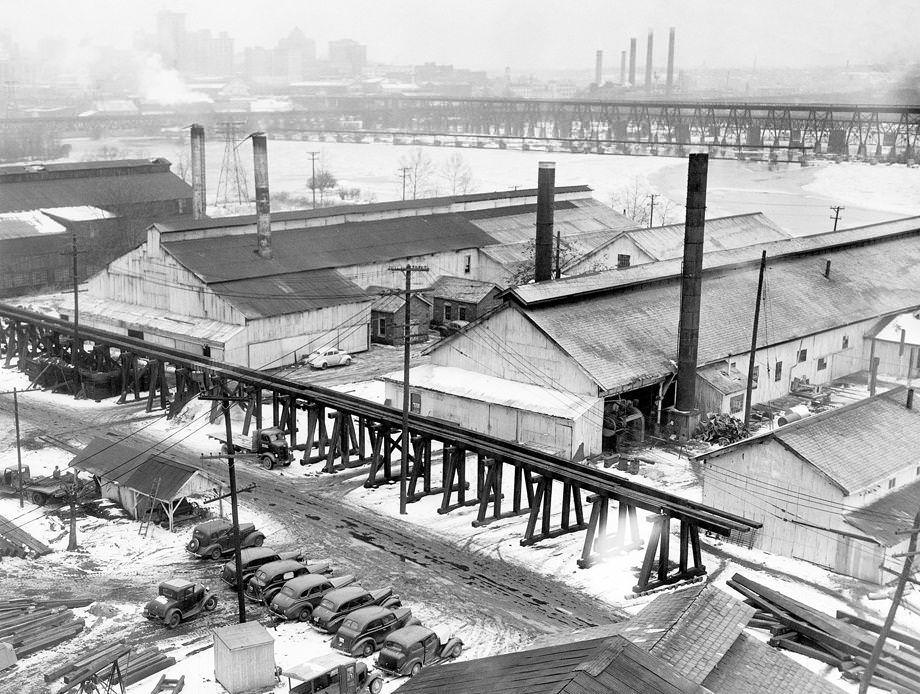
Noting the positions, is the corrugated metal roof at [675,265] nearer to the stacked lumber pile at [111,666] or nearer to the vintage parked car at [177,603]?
the vintage parked car at [177,603]

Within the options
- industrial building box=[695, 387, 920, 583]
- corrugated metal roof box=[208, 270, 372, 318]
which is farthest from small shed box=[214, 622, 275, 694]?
corrugated metal roof box=[208, 270, 372, 318]

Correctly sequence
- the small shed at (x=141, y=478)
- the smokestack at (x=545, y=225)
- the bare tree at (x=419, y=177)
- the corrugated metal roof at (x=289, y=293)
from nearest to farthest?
the small shed at (x=141, y=478) < the smokestack at (x=545, y=225) < the corrugated metal roof at (x=289, y=293) < the bare tree at (x=419, y=177)

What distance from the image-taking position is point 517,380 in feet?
95.1

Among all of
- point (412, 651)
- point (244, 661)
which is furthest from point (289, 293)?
point (244, 661)

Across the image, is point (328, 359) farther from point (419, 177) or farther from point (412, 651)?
point (419, 177)

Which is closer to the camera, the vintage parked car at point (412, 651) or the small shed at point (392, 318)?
the vintage parked car at point (412, 651)

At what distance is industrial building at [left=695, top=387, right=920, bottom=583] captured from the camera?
20188 millimetres

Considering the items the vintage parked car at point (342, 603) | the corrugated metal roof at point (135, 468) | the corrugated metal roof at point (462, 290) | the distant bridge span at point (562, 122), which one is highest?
the distant bridge span at point (562, 122)

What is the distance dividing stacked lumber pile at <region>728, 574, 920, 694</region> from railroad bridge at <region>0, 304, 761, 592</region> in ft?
5.77

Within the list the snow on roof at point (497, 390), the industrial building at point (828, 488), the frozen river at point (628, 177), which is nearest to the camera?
the industrial building at point (828, 488)

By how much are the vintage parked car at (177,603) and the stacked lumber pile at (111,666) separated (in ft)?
3.16

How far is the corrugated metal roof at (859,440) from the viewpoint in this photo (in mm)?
21141

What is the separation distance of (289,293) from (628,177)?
2004 inches

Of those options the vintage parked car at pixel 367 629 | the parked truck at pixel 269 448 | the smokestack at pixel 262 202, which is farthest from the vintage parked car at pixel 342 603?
the smokestack at pixel 262 202
